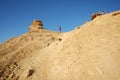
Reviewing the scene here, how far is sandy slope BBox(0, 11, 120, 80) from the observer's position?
1404 centimetres

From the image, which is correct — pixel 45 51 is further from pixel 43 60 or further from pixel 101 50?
pixel 101 50

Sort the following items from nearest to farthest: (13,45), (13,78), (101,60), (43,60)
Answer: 1. (101,60)
2. (13,78)
3. (43,60)
4. (13,45)

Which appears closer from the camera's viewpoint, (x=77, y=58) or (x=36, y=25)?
(x=77, y=58)

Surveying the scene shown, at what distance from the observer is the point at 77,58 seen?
55.1 ft

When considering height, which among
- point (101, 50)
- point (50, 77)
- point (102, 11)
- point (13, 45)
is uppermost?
point (102, 11)

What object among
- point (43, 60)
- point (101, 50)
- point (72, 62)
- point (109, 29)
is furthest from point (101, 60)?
point (43, 60)

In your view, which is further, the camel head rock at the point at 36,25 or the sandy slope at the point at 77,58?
the camel head rock at the point at 36,25

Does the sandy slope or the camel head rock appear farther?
the camel head rock

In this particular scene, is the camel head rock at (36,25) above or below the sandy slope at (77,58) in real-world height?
above

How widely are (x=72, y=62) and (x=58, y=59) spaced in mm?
2570

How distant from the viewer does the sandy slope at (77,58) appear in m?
14.0

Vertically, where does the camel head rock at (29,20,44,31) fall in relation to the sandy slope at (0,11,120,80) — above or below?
above

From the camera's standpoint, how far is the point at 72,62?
1659 centimetres

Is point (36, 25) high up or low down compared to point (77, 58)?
up
